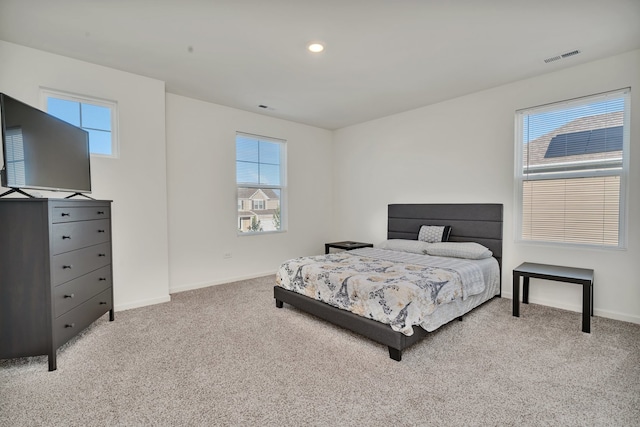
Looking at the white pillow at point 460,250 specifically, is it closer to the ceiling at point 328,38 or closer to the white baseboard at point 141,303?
the ceiling at point 328,38

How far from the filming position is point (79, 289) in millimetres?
2592

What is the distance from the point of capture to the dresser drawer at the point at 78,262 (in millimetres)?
2312

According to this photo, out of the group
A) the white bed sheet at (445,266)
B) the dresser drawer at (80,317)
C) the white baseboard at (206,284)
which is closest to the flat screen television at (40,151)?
the dresser drawer at (80,317)

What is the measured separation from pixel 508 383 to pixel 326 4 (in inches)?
117

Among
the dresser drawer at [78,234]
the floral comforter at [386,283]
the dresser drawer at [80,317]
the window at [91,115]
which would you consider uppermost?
the window at [91,115]

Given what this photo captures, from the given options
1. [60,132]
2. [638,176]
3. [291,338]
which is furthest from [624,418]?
[60,132]

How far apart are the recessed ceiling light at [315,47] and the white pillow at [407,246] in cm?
274

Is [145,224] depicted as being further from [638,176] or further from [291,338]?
[638,176]

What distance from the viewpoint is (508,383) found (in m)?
2.02

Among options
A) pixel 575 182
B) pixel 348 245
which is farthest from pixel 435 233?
pixel 575 182

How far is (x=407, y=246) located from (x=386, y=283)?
1.79 meters

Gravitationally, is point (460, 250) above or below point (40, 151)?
below

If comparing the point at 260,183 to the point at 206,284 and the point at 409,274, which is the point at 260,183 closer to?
the point at 206,284

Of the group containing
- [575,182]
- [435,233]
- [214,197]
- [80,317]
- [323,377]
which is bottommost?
[323,377]
